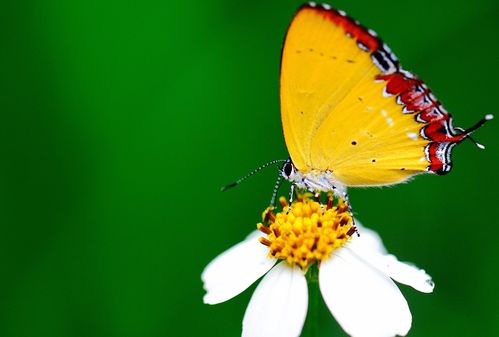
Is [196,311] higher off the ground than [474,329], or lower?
higher

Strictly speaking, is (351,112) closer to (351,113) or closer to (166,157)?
(351,113)

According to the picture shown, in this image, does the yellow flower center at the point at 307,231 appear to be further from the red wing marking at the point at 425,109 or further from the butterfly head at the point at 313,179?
the red wing marking at the point at 425,109

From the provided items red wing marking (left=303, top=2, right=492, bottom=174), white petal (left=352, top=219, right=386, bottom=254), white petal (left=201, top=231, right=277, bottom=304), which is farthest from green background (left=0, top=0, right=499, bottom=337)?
red wing marking (left=303, top=2, right=492, bottom=174)

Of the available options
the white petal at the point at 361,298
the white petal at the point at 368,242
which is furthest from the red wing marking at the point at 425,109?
the white petal at the point at 361,298

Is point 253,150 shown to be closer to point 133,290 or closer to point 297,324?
point 133,290

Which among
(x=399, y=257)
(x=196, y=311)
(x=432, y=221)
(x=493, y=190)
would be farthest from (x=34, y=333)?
(x=493, y=190)

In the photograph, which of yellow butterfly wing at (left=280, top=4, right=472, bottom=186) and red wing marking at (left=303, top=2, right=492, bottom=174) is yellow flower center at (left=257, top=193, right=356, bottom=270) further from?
red wing marking at (left=303, top=2, right=492, bottom=174)
